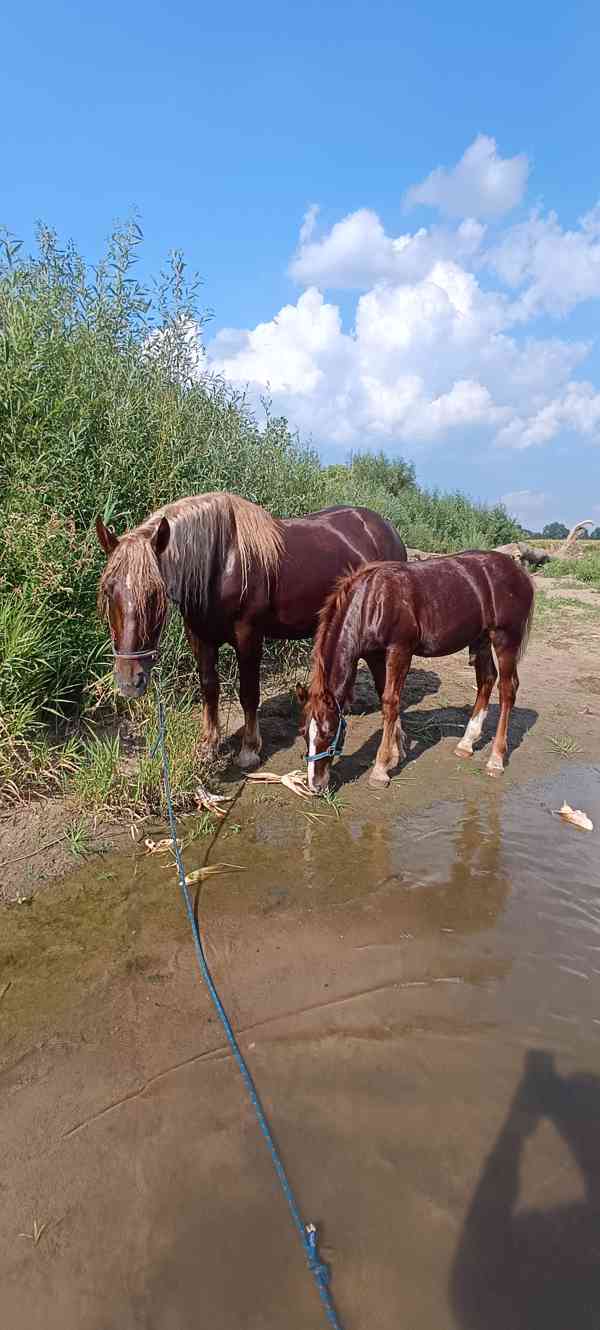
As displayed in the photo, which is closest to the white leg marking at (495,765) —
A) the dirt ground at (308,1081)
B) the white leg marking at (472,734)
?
the white leg marking at (472,734)

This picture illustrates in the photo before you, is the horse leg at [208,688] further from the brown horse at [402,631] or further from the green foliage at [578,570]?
the green foliage at [578,570]

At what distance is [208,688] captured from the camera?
4.90 m

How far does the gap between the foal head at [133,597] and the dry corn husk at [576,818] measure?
310 cm

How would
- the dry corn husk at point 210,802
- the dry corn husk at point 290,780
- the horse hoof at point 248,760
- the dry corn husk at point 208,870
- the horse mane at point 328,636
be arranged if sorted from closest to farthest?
the dry corn husk at point 208,870
the dry corn husk at point 210,802
the horse mane at point 328,636
the dry corn husk at point 290,780
the horse hoof at point 248,760

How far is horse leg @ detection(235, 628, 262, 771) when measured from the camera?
4820 mm

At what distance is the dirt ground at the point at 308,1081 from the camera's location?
1.77 meters

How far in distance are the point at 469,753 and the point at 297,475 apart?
4.47m

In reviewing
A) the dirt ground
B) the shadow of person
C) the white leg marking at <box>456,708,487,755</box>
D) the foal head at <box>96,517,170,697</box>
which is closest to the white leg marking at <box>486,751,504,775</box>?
the white leg marking at <box>456,708,487,755</box>

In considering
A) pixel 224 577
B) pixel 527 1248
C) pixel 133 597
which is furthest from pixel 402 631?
pixel 527 1248

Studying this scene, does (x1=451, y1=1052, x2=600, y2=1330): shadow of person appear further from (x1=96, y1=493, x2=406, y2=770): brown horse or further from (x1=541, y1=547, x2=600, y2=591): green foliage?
(x1=541, y1=547, x2=600, y2=591): green foliage

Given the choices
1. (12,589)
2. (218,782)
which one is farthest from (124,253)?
(218,782)

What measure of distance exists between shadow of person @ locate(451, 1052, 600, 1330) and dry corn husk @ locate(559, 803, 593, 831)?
7.84 feet

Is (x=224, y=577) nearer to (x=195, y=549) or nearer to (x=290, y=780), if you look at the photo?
(x=195, y=549)

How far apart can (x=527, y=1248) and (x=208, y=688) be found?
3680 mm
